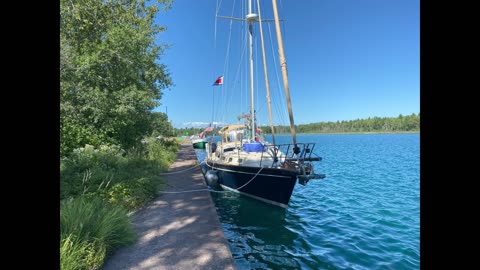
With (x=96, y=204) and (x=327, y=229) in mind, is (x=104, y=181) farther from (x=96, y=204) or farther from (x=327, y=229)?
(x=327, y=229)

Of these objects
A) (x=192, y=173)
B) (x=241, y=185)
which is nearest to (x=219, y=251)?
(x=241, y=185)

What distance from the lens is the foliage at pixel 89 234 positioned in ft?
12.7

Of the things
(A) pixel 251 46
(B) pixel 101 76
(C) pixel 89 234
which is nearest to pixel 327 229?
(C) pixel 89 234

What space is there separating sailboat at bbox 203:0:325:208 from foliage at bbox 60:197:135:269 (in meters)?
5.33

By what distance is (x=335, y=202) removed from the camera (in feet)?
38.7

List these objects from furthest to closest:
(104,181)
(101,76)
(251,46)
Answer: (251,46) → (101,76) → (104,181)

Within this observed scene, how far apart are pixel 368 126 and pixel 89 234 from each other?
504 feet

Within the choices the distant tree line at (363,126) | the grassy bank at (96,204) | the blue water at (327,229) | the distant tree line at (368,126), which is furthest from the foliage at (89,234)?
the distant tree line at (368,126)

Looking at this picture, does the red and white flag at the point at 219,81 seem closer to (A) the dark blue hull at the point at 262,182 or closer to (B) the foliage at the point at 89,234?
(A) the dark blue hull at the point at 262,182

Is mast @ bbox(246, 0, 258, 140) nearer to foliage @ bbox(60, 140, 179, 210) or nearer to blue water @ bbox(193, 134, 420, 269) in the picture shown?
blue water @ bbox(193, 134, 420, 269)

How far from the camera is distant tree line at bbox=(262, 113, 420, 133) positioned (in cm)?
12421

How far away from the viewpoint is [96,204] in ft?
18.7
